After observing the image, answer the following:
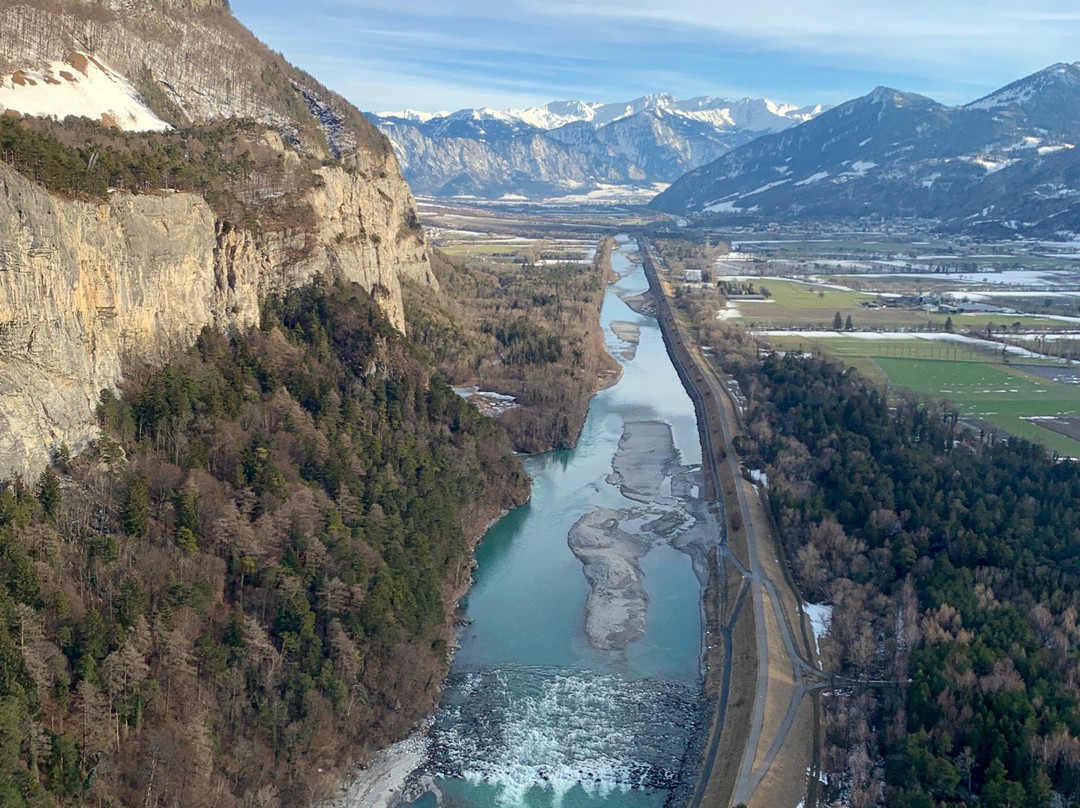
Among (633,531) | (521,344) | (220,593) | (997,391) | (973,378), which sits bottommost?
(633,531)

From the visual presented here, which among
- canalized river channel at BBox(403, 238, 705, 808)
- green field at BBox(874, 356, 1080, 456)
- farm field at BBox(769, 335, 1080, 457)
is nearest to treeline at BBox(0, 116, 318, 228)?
canalized river channel at BBox(403, 238, 705, 808)

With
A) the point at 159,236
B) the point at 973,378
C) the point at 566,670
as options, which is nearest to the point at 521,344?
the point at 973,378

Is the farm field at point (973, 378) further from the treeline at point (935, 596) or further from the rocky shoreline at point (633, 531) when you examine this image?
the rocky shoreline at point (633, 531)

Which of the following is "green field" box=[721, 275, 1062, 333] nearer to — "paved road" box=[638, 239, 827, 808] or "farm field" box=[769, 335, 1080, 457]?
"farm field" box=[769, 335, 1080, 457]

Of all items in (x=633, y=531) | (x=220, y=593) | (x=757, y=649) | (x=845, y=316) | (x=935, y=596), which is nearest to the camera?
(x=220, y=593)

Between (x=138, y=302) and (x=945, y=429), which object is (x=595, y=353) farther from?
(x=138, y=302)

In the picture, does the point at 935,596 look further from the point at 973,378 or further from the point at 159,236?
the point at 973,378

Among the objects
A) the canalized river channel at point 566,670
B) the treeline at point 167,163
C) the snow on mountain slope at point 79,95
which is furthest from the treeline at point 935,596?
the snow on mountain slope at point 79,95

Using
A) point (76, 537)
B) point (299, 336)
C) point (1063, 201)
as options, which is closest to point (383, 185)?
point (299, 336)
